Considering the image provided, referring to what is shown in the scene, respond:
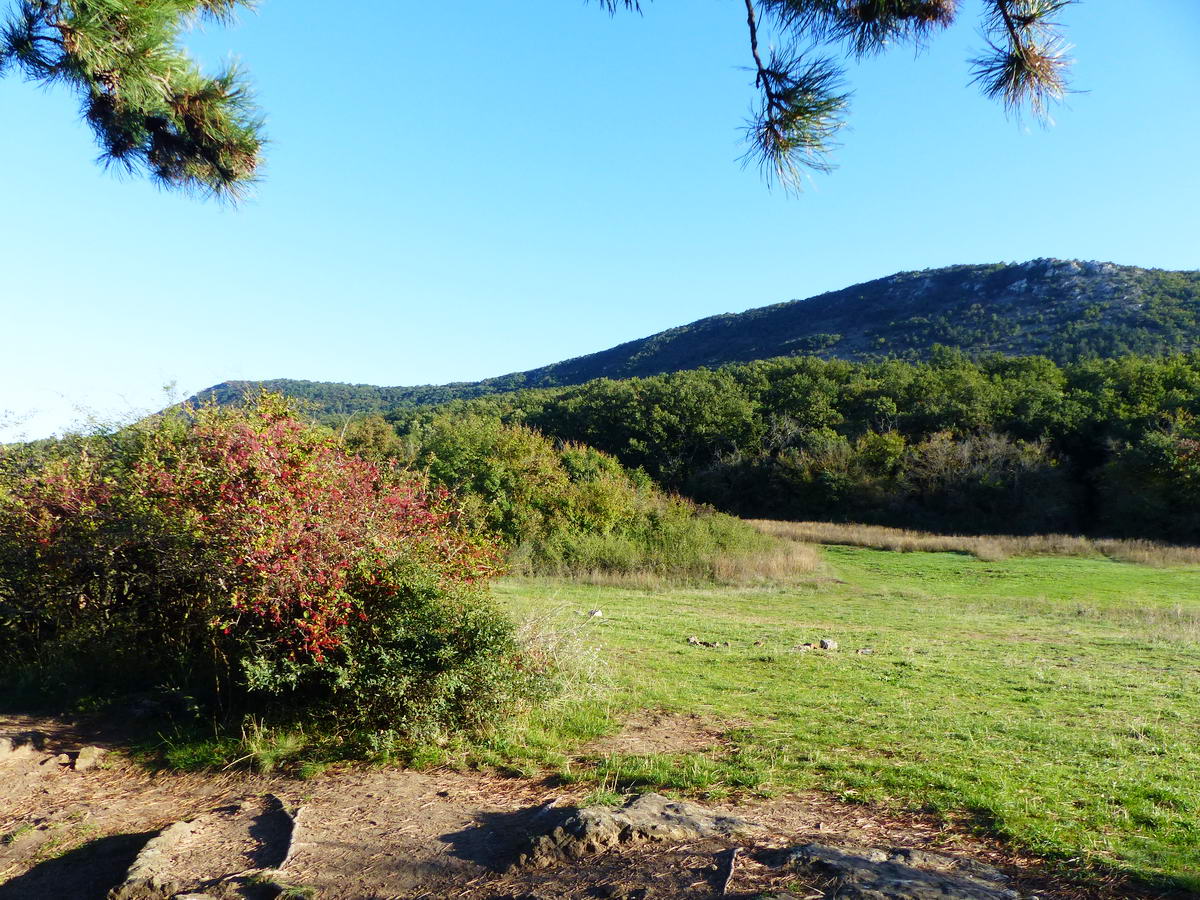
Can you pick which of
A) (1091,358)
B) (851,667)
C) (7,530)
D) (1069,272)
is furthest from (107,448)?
(1069,272)

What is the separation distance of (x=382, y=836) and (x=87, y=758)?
10.3 ft

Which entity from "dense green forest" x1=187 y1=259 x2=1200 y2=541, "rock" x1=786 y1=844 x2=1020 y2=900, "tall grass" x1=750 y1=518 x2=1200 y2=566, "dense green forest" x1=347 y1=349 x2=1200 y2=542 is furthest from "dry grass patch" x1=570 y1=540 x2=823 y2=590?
"rock" x1=786 y1=844 x2=1020 y2=900

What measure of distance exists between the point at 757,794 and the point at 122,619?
6.48 m

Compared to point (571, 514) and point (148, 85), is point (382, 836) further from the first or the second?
point (571, 514)

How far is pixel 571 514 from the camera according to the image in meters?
27.7

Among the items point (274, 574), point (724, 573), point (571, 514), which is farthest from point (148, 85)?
point (571, 514)

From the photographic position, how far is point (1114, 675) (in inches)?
373

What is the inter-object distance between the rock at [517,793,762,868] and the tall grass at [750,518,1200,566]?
29.2m

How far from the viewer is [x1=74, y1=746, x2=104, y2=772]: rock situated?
5.77 m

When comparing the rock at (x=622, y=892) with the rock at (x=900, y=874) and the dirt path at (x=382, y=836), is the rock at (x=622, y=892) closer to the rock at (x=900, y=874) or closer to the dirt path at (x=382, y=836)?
the dirt path at (x=382, y=836)

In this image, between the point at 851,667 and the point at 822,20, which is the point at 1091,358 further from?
the point at 822,20

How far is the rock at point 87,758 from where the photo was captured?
5.77 meters

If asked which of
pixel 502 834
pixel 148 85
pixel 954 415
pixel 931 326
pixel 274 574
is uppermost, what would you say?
pixel 931 326

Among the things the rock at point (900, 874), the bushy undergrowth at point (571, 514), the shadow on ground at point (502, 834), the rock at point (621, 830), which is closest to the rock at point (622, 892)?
the rock at point (621, 830)
